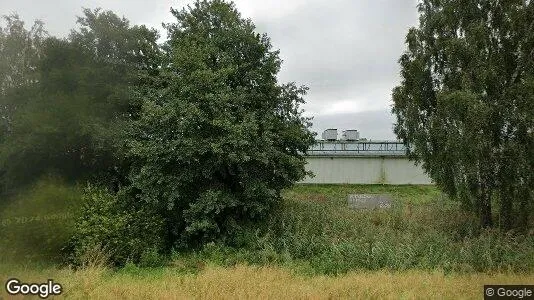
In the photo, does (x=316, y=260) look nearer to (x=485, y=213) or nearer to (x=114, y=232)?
(x=485, y=213)

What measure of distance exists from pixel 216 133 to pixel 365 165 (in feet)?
55.2

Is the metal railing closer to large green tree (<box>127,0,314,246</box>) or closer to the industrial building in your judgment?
the industrial building

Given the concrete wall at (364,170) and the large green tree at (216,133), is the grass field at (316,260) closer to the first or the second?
the large green tree at (216,133)

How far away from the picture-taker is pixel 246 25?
1623 cm

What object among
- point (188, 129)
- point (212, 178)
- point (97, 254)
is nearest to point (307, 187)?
point (212, 178)

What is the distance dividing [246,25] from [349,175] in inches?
620

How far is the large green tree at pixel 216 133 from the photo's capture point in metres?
14.2

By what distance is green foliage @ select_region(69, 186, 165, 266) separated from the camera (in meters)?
12.9

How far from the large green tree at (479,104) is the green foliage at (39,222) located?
12526 mm

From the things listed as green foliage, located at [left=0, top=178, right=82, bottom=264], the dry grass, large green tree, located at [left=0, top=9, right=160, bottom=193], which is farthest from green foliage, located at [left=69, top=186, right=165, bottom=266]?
the dry grass

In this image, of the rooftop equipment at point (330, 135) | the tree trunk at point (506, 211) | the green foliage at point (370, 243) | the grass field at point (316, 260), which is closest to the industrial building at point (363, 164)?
the rooftop equipment at point (330, 135)

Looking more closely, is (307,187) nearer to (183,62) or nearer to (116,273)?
(183,62)

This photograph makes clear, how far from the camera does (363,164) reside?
28625 millimetres

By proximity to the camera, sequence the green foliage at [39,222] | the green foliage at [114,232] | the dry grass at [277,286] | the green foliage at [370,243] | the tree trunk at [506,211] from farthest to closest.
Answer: the tree trunk at [506,211] → the green foliage at [114,232] → the green foliage at [370,243] → the green foliage at [39,222] → the dry grass at [277,286]
